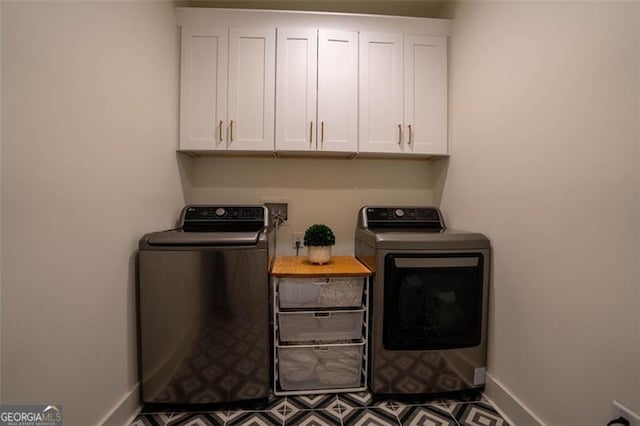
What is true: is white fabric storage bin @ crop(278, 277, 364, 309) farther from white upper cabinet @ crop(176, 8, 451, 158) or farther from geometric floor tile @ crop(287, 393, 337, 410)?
white upper cabinet @ crop(176, 8, 451, 158)

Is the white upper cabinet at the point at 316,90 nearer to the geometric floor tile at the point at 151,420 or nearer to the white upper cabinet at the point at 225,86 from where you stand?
the white upper cabinet at the point at 225,86

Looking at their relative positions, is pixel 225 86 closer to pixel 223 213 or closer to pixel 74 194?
pixel 223 213

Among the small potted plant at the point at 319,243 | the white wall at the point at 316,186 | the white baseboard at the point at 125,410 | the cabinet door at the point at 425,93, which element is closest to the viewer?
the white baseboard at the point at 125,410

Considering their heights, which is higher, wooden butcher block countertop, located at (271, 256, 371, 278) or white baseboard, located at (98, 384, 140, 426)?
wooden butcher block countertop, located at (271, 256, 371, 278)

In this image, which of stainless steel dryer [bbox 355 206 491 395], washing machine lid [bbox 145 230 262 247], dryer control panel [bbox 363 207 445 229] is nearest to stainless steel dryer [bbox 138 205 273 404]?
washing machine lid [bbox 145 230 262 247]

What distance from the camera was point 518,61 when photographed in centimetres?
122

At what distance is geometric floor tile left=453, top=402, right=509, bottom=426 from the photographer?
126 centimetres

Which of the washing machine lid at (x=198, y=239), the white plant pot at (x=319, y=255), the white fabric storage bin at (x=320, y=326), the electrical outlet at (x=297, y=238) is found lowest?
the white fabric storage bin at (x=320, y=326)

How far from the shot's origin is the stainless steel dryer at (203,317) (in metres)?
1.26

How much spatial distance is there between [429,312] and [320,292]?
0.60 meters

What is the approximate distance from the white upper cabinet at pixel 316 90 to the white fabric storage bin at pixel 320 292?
0.87 m

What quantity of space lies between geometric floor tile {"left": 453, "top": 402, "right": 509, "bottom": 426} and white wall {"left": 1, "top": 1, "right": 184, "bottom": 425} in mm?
1652

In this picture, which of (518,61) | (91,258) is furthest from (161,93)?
(518,61)

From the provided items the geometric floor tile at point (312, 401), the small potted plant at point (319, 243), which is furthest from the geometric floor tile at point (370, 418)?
the small potted plant at point (319, 243)
